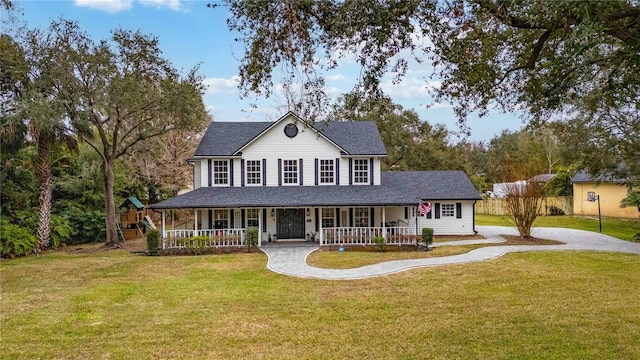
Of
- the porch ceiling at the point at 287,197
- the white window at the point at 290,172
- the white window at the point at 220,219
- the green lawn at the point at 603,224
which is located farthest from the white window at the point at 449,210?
the white window at the point at 220,219

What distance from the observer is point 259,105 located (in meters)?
6.28

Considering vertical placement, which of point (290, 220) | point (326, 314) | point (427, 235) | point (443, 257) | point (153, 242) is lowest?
point (326, 314)

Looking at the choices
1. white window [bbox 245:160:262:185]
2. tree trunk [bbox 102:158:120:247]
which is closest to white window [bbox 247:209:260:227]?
white window [bbox 245:160:262:185]

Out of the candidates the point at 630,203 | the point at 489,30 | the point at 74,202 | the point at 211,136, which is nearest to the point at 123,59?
the point at 211,136

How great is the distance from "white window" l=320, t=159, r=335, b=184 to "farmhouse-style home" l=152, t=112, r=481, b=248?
5cm

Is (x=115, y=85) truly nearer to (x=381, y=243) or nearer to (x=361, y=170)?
(x=361, y=170)

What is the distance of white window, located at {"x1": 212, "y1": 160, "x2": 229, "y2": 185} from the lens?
2150cm

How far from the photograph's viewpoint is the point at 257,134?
74.2 feet

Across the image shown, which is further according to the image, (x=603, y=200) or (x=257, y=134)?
(x=603, y=200)

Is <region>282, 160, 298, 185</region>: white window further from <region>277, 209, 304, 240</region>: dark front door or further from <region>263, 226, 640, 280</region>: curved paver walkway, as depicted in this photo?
<region>263, 226, 640, 280</region>: curved paver walkway

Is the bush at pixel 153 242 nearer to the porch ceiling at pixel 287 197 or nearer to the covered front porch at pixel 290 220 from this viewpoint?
the porch ceiling at pixel 287 197

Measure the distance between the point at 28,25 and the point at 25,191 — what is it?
843 centimetres

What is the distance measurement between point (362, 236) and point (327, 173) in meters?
4.28

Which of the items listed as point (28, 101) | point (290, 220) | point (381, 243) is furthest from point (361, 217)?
point (28, 101)
